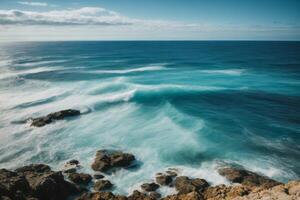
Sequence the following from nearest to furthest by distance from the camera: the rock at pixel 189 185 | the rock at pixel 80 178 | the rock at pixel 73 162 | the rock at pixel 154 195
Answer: the rock at pixel 154 195
the rock at pixel 189 185
the rock at pixel 80 178
the rock at pixel 73 162

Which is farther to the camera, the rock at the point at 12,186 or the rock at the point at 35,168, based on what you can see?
the rock at the point at 35,168

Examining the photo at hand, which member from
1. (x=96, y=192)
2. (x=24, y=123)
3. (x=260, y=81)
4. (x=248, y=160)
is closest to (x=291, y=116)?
(x=248, y=160)

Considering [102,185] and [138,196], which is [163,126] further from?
[138,196]

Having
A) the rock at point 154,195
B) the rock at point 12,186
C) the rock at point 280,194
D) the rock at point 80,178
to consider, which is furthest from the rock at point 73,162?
the rock at point 280,194

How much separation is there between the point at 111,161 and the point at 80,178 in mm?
3578

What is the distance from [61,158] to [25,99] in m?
25.8

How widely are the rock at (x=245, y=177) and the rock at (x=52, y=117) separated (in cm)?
2441

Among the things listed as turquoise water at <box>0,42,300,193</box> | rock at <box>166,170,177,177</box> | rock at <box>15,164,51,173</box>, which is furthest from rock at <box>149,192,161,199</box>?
rock at <box>15,164,51,173</box>

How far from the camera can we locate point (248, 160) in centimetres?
2492

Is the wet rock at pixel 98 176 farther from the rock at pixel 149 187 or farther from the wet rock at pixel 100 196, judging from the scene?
the rock at pixel 149 187

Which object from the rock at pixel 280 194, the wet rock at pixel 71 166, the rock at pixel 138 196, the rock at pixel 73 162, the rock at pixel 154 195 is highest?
the rock at pixel 280 194

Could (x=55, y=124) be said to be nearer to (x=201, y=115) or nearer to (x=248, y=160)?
(x=201, y=115)

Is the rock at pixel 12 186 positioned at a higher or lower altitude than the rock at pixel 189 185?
higher

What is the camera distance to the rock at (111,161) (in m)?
23.7
